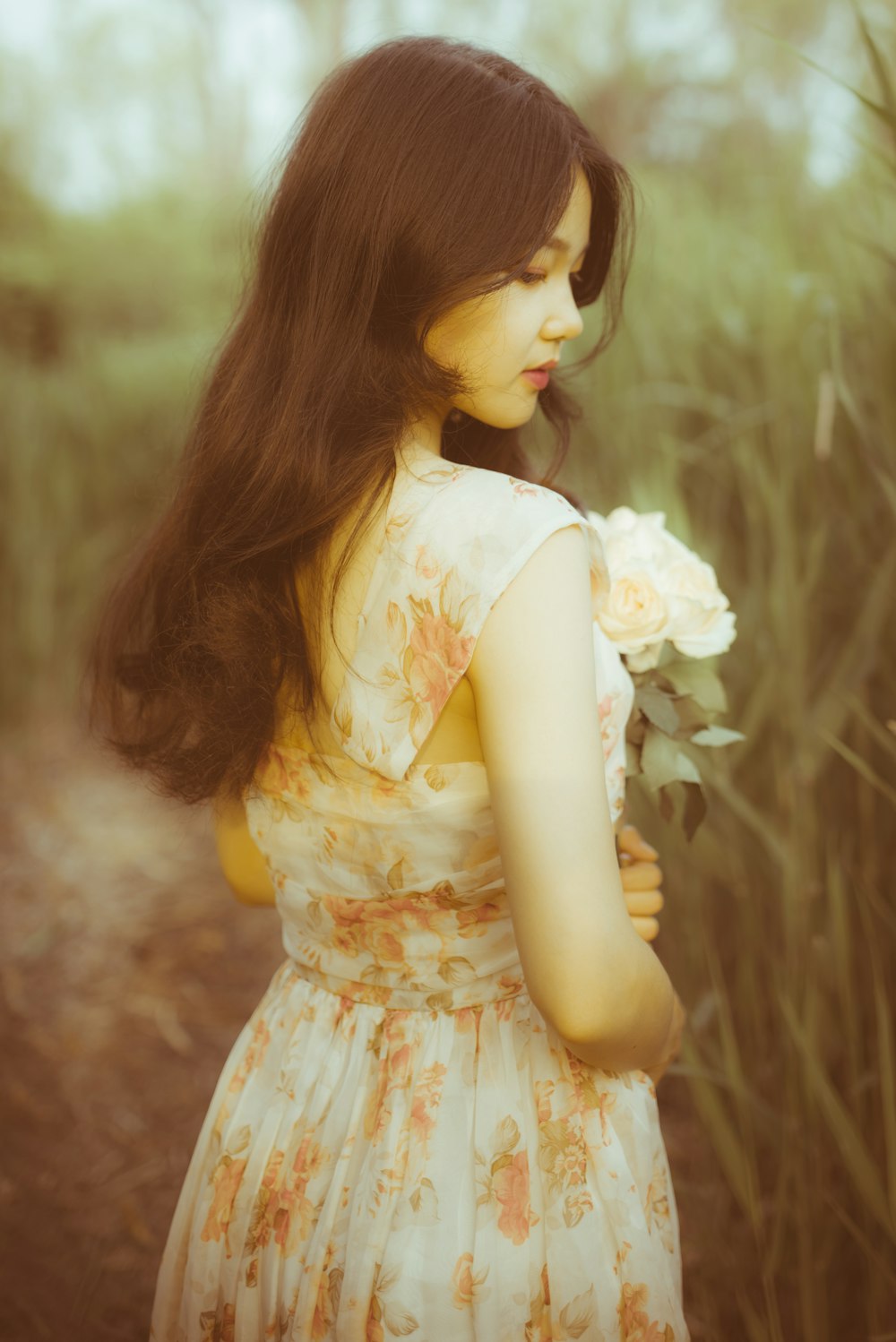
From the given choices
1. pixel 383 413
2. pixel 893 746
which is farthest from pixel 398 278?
pixel 893 746

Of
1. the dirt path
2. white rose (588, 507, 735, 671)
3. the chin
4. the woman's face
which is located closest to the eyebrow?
the woman's face

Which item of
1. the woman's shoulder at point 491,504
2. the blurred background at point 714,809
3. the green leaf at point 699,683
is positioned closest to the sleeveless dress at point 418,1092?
the woman's shoulder at point 491,504

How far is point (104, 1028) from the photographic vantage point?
88.2 inches

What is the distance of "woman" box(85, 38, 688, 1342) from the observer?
26.8 inches

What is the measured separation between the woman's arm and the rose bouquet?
38cm

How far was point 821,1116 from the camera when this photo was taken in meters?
1.33

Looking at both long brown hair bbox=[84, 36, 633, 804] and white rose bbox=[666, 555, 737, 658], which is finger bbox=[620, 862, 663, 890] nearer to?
white rose bbox=[666, 555, 737, 658]

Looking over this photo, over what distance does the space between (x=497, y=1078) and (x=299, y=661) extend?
0.37 m

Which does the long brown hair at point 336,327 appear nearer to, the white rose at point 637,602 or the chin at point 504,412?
the chin at point 504,412

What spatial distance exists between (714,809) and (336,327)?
40.8 inches

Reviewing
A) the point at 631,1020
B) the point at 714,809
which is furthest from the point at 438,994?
the point at 714,809

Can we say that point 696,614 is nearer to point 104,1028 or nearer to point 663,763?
point 663,763

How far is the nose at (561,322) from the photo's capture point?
2.64ft

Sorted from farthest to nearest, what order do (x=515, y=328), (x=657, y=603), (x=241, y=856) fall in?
1. (x=241, y=856)
2. (x=657, y=603)
3. (x=515, y=328)
